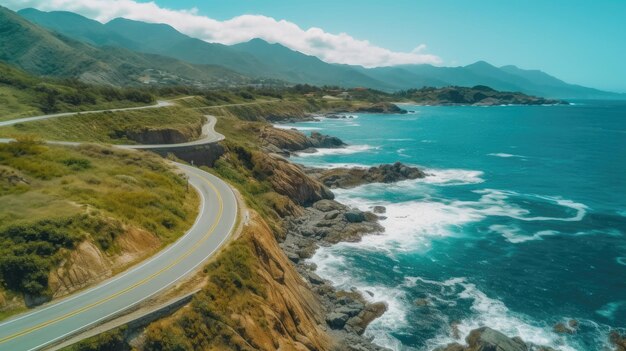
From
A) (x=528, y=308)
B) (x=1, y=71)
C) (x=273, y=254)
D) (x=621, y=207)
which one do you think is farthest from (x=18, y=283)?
(x=1, y=71)

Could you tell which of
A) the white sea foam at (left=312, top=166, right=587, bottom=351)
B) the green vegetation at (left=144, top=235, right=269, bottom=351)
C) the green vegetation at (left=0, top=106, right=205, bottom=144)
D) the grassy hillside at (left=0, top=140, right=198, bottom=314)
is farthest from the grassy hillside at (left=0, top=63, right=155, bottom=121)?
the green vegetation at (left=144, top=235, right=269, bottom=351)

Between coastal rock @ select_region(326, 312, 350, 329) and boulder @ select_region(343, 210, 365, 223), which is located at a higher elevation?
boulder @ select_region(343, 210, 365, 223)

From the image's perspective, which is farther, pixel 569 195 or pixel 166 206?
pixel 569 195

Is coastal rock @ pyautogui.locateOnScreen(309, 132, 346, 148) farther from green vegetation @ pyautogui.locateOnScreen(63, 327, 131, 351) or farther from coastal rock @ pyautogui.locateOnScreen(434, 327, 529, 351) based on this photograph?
green vegetation @ pyautogui.locateOnScreen(63, 327, 131, 351)

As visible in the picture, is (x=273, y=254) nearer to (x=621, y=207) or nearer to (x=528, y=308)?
(x=528, y=308)

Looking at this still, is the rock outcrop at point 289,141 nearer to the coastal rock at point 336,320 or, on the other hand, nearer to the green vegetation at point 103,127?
the green vegetation at point 103,127

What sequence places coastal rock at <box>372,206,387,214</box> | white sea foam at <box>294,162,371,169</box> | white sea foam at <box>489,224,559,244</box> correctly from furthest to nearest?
1. white sea foam at <box>294,162,371,169</box>
2. coastal rock at <box>372,206,387,214</box>
3. white sea foam at <box>489,224,559,244</box>

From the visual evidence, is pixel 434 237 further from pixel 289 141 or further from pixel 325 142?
pixel 325 142

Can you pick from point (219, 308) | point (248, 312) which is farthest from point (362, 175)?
point (219, 308)
